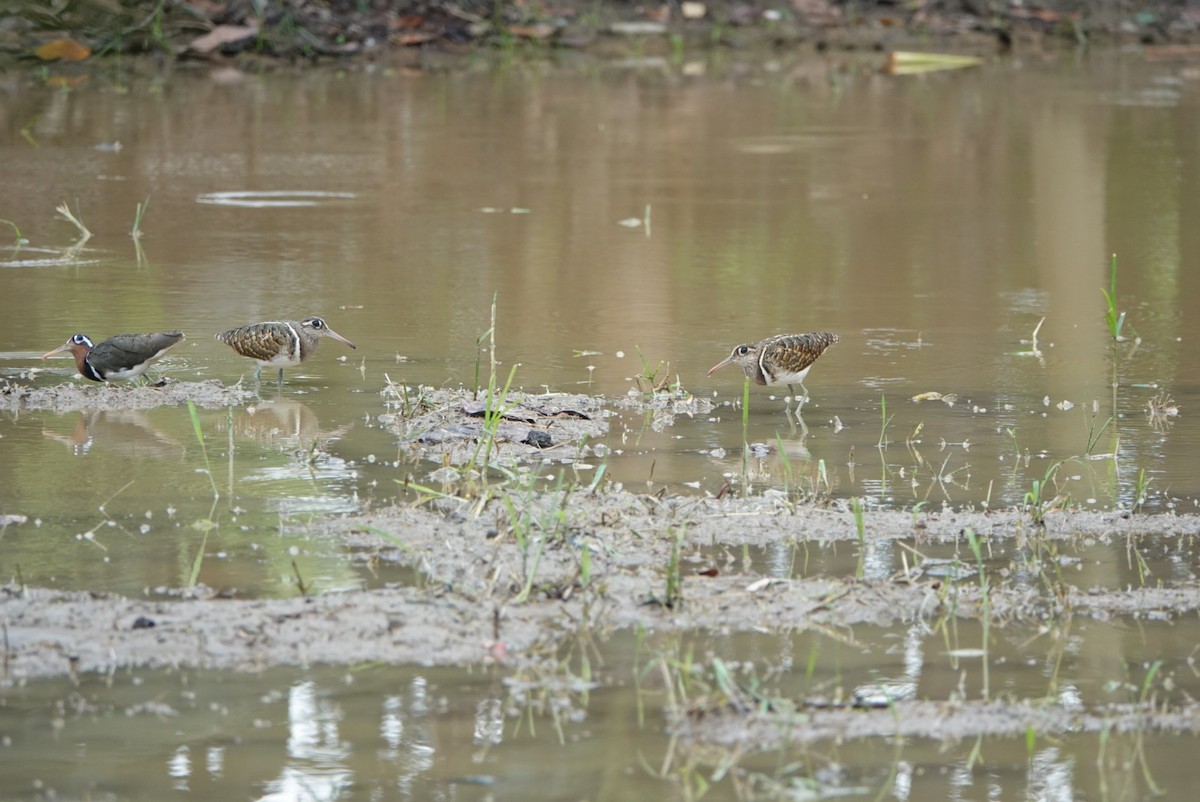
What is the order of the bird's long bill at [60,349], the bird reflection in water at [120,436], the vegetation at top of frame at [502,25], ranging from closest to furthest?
the bird reflection in water at [120,436] → the bird's long bill at [60,349] → the vegetation at top of frame at [502,25]

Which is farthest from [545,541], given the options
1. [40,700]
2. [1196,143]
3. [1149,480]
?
[1196,143]

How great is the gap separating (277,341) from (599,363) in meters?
1.37

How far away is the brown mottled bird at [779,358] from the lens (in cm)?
719

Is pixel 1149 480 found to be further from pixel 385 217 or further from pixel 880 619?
pixel 385 217

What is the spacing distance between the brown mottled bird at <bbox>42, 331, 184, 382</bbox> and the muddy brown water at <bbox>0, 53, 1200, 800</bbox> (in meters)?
0.22

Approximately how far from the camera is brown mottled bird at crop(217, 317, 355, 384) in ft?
24.2

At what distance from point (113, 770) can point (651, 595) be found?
151cm

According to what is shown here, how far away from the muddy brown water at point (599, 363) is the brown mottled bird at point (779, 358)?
0.50 feet

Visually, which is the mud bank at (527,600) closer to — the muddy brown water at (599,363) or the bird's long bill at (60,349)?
the muddy brown water at (599,363)

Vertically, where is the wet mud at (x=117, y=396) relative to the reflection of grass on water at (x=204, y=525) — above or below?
above

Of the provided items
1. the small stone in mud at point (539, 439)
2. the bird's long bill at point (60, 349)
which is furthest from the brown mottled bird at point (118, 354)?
the small stone in mud at point (539, 439)

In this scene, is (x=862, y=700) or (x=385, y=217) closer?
(x=862, y=700)

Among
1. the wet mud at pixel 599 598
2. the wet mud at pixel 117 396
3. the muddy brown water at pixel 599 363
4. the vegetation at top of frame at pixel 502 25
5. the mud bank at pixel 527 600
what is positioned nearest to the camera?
the muddy brown water at pixel 599 363

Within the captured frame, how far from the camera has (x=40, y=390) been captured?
24.0 feet
